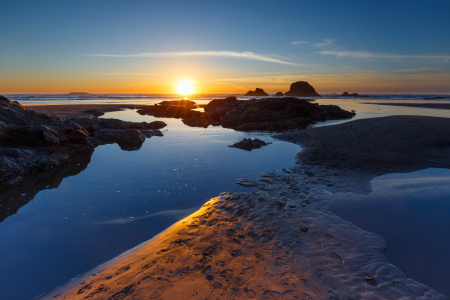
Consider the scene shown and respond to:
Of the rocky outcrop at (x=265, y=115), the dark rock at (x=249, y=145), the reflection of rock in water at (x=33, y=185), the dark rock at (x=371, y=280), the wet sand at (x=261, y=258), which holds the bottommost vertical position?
the dark rock at (x=371, y=280)

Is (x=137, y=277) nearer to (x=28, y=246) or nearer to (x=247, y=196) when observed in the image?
(x=28, y=246)

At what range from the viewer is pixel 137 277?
8.99ft

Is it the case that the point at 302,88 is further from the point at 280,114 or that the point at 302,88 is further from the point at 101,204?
the point at 101,204

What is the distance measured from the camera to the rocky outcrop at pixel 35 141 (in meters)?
6.60

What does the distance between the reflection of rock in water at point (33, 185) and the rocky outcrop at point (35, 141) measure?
0.31 metres

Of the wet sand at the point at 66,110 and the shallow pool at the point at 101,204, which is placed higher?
the wet sand at the point at 66,110

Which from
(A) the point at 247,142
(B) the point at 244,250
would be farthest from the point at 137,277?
(A) the point at 247,142

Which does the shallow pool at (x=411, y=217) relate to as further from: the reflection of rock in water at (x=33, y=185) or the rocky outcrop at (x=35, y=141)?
the rocky outcrop at (x=35, y=141)

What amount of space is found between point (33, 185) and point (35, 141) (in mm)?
3356

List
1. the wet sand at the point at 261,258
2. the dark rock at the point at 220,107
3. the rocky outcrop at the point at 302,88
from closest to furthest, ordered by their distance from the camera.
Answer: the wet sand at the point at 261,258 < the dark rock at the point at 220,107 < the rocky outcrop at the point at 302,88

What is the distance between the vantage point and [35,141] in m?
8.23

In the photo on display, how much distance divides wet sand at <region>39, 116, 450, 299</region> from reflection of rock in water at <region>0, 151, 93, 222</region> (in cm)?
367

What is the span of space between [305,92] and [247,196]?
128418mm

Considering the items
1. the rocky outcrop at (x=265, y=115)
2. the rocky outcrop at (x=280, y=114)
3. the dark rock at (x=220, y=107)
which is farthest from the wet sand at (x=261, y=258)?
the dark rock at (x=220, y=107)
